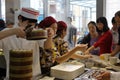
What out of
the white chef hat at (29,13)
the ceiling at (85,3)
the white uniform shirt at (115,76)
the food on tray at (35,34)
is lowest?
the white uniform shirt at (115,76)

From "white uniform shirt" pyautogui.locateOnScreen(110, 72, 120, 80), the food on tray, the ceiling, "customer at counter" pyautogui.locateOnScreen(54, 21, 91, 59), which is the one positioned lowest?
"white uniform shirt" pyautogui.locateOnScreen(110, 72, 120, 80)

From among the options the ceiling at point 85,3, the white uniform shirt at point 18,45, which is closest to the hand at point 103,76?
the white uniform shirt at point 18,45

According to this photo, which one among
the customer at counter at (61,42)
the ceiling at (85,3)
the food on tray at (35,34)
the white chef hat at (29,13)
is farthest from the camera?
the ceiling at (85,3)

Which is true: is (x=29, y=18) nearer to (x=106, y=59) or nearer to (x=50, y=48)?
(x=50, y=48)

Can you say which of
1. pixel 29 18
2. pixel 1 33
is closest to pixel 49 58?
pixel 29 18

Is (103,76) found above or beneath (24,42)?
beneath

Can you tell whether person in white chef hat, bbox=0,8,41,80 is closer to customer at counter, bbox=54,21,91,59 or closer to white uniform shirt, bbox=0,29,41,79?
white uniform shirt, bbox=0,29,41,79

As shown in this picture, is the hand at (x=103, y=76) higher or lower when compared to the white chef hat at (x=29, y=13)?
lower

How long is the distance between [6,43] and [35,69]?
12.0 inches

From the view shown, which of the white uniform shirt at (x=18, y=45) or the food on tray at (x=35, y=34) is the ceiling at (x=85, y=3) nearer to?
the white uniform shirt at (x=18, y=45)

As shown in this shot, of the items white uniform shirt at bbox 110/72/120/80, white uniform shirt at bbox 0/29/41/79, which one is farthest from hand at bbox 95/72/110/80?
white uniform shirt at bbox 0/29/41/79

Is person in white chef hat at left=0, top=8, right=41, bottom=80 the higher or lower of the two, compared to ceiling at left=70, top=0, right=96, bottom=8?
lower

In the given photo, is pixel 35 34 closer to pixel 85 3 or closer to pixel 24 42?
pixel 24 42

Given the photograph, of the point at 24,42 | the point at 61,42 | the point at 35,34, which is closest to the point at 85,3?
the point at 61,42
